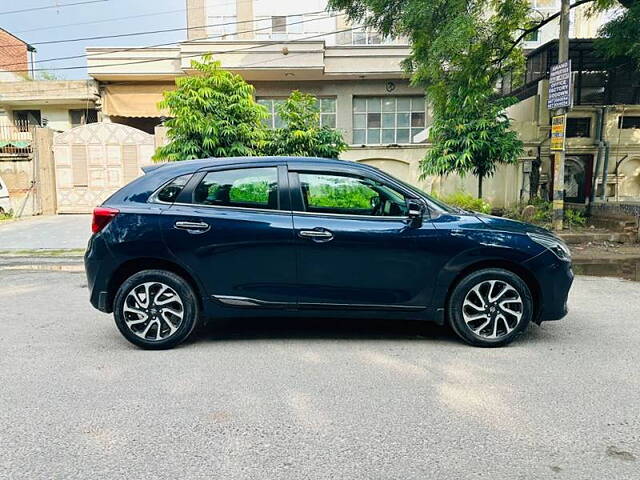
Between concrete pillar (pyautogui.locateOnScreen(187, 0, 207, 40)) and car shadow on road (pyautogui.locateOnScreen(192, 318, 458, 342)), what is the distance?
17823 mm

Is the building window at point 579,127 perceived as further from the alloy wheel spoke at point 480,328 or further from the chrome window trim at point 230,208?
the chrome window trim at point 230,208

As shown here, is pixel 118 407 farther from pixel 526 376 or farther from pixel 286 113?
pixel 286 113

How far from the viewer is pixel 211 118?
10289mm

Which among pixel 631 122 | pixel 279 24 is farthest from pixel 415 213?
pixel 279 24

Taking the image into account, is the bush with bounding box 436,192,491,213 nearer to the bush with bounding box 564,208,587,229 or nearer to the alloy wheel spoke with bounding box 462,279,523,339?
the bush with bounding box 564,208,587,229

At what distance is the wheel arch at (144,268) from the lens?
14.4 ft

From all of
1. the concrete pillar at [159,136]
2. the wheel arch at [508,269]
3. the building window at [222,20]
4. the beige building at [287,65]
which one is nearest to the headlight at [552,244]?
the wheel arch at [508,269]

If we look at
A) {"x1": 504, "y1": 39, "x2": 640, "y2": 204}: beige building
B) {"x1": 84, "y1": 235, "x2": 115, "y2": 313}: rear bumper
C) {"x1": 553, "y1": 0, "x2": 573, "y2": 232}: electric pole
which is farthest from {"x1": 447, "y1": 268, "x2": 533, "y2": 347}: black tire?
{"x1": 504, "y1": 39, "x2": 640, "y2": 204}: beige building

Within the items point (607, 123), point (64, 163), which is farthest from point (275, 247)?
point (64, 163)

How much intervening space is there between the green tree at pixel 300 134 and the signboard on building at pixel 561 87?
14.9 ft

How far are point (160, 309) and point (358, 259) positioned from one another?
187 cm

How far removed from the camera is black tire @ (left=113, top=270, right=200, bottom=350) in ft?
14.2

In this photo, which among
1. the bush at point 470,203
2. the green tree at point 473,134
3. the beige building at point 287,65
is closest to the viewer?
the green tree at point 473,134

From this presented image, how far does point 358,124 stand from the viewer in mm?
21266
